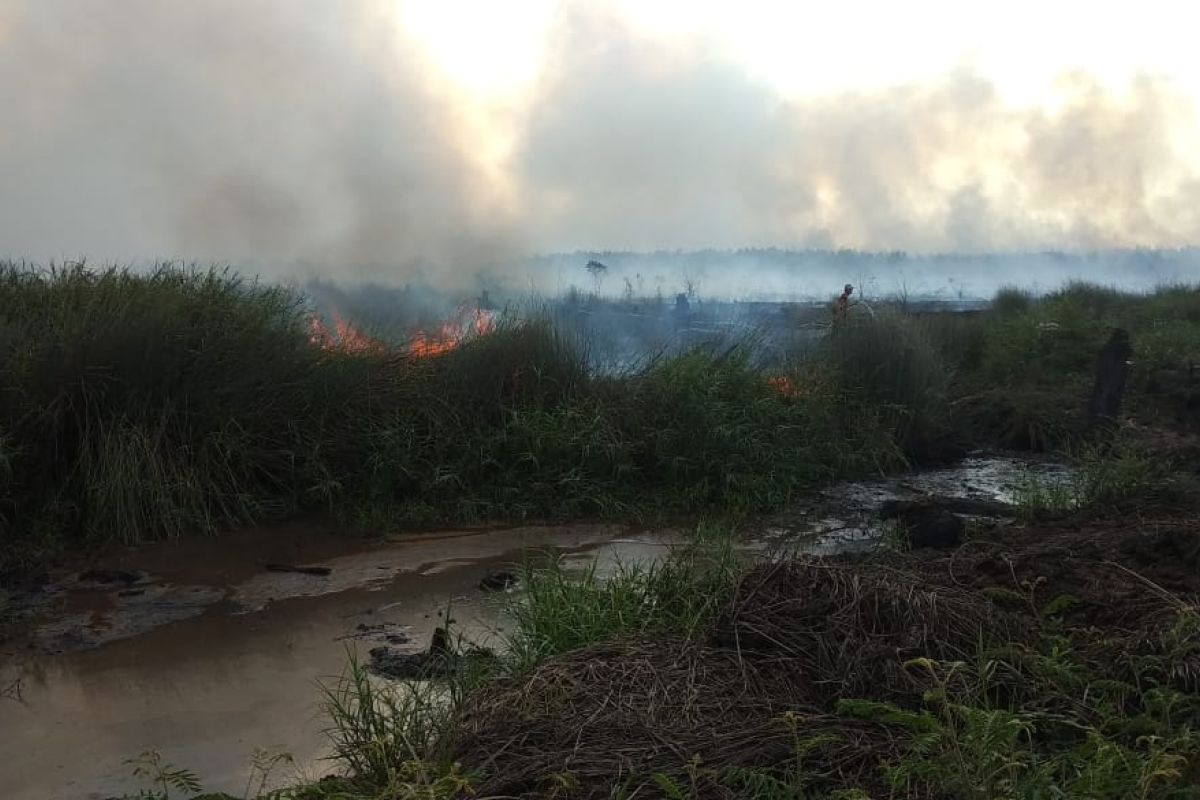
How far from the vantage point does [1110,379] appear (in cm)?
1082

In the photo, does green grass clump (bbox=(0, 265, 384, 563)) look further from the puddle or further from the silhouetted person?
the silhouetted person

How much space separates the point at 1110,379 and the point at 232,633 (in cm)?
967

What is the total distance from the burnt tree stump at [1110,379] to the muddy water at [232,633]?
13.3 feet

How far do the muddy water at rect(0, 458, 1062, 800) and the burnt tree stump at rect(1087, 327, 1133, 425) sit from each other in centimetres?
406

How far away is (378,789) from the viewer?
3250 mm

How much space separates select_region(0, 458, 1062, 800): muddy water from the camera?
14.2 feet

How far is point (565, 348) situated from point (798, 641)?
233 inches

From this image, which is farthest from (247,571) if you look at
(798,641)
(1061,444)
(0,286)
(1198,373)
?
(1198,373)

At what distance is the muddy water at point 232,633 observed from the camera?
4.32 meters

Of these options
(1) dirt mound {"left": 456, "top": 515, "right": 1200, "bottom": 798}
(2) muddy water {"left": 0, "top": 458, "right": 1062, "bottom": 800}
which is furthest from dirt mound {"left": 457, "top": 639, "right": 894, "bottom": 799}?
(2) muddy water {"left": 0, "top": 458, "right": 1062, "bottom": 800}

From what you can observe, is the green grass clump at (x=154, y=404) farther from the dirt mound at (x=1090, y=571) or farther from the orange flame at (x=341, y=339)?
the dirt mound at (x=1090, y=571)

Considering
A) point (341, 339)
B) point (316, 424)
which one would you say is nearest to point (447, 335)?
point (341, 339)

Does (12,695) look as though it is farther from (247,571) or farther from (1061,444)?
(1061,444)

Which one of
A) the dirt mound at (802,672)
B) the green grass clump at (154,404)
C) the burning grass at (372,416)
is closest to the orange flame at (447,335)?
the burning grass at (372,416)
